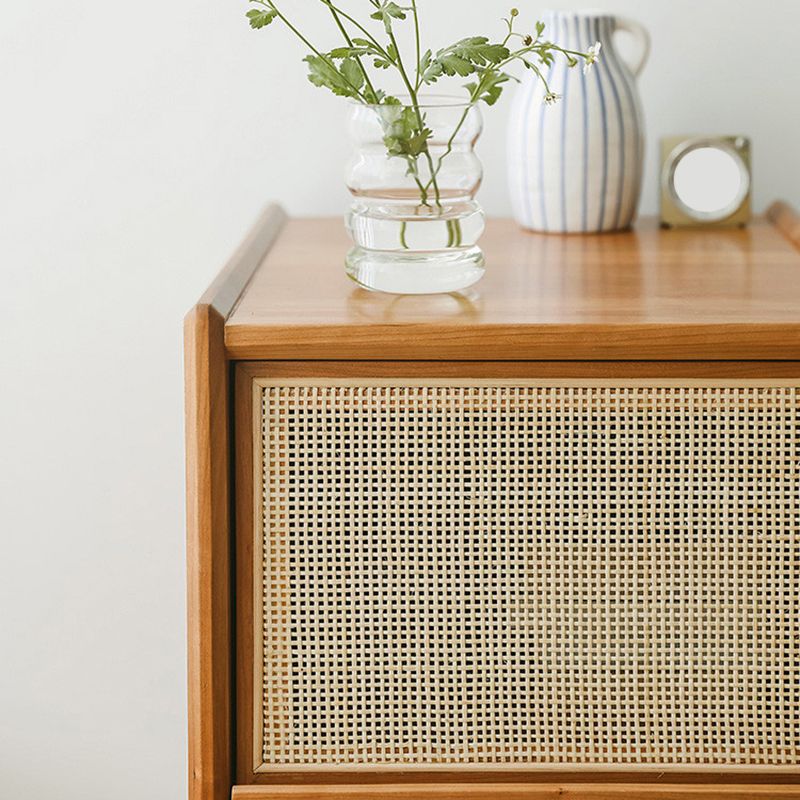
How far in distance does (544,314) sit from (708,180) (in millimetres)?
472

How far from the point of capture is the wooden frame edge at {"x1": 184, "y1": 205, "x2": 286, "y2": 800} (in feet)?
2.90

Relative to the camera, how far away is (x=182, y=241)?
57.3 inches

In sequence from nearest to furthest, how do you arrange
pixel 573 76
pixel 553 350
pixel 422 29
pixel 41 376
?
pixel 553 350 → pixel 573 76 → pixel 422 29 → pixel 41 376

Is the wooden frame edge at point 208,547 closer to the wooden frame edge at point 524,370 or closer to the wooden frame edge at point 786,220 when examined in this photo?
the wooden frame edge at point 524,370

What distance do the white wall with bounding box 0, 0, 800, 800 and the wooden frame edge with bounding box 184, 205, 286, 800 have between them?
561 millimetres

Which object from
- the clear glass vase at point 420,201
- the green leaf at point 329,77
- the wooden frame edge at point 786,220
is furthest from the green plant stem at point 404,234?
the wooden frame edge at point 786,220

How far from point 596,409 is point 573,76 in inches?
18.5

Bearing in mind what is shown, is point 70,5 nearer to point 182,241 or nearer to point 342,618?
point 182,241

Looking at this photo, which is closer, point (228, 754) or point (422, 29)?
point (228, 754)

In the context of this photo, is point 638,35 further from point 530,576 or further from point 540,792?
point 540,792

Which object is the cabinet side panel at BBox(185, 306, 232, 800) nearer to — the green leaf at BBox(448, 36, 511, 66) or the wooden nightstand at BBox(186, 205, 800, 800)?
the wooden nightstand at BBox(186, 205, 800, 800)

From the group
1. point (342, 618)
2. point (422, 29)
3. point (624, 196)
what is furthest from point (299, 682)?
point (422, 29)

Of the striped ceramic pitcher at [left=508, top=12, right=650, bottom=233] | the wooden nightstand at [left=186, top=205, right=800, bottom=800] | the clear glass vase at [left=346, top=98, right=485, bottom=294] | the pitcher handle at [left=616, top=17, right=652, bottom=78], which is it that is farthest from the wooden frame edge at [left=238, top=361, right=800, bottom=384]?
the pitcher handle at [left=616, top=17, right=652, bottom=78]

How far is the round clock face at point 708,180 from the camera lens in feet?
4.20
